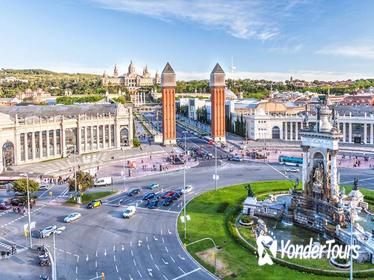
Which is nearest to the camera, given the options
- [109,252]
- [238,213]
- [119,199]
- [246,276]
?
[246,276]

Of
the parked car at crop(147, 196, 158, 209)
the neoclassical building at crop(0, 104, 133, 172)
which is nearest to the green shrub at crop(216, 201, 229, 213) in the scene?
the parked car at crop(147, 196, 158, 209)

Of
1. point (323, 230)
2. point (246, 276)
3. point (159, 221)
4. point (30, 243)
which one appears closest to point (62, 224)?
point (30, 243)

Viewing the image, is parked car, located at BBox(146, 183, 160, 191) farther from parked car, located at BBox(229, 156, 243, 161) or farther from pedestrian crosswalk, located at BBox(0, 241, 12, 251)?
parked car, located at BBox(229, 156, 243, 161)

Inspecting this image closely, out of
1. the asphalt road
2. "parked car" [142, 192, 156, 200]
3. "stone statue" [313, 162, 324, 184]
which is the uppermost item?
"stone statue" [313, 162, 324, 184]

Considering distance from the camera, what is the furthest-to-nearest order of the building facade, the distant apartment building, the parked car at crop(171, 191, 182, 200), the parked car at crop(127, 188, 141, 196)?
the distant apartment building, the building facade, the parked car at crop(127, 188, 141, 196), the parked car at crop(171, 191, 182, 200)

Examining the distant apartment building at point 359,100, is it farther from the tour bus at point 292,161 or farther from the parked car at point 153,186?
the parked car at point 153,186

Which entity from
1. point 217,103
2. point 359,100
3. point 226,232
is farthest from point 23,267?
point 359,100

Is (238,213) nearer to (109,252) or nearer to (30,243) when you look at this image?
(109,252)
